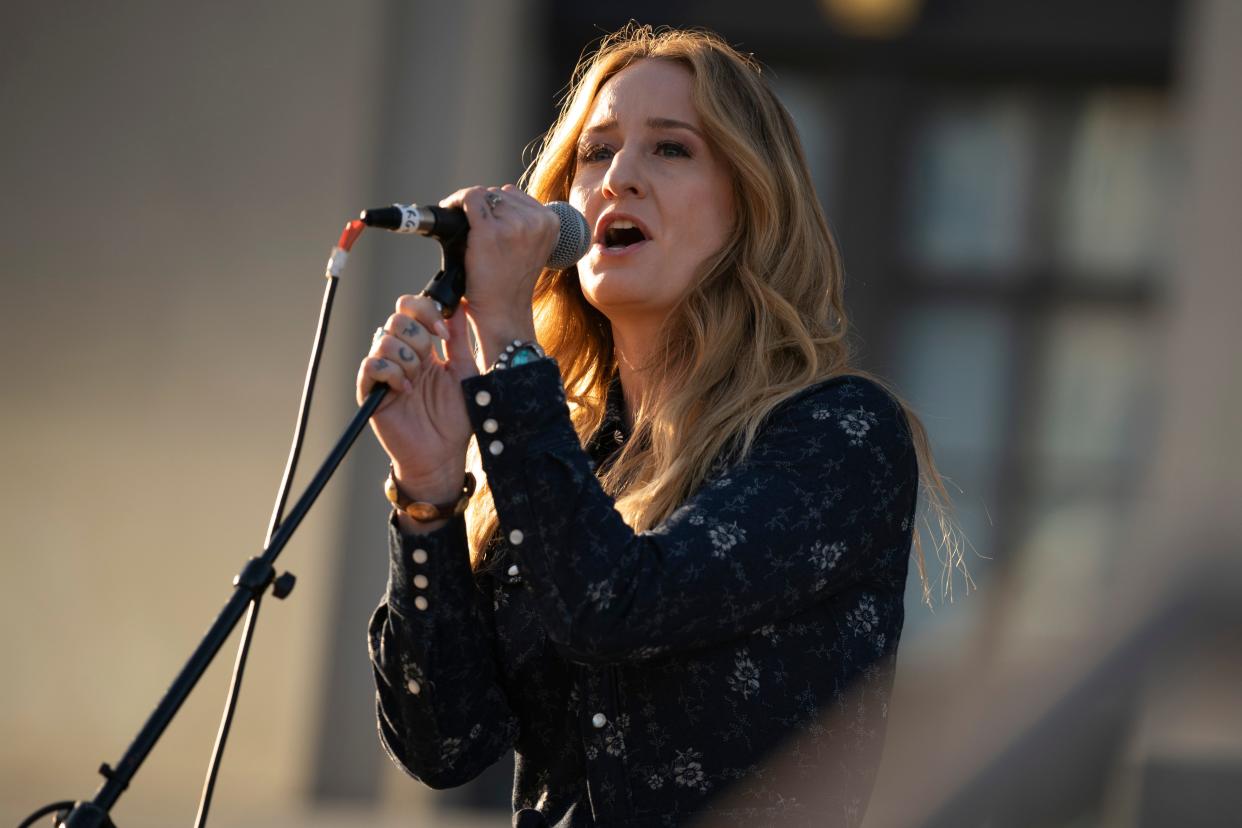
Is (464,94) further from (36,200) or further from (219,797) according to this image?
(219,797)

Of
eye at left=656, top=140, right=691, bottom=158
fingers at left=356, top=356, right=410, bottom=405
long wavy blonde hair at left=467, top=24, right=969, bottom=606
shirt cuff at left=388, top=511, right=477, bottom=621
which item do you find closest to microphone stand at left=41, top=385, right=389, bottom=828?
fingers at left=356, top=356, right=410, bottom=405

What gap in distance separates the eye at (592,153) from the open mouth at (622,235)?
0.16 m

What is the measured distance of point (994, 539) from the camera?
262 inches

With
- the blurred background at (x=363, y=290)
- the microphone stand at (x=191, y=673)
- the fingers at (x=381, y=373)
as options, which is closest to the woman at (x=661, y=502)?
the fingers at (x=381, y=373)

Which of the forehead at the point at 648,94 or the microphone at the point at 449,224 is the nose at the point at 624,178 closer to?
the forehead at the point at 648,94

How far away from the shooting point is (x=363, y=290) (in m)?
6.18

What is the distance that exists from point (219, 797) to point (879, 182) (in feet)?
11.3

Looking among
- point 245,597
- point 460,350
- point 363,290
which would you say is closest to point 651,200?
point 460,350

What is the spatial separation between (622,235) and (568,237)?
0.29m

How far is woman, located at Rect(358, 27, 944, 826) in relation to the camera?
1.92 meters

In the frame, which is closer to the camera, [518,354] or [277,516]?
[277,516]

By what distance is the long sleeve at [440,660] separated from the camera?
2.15m

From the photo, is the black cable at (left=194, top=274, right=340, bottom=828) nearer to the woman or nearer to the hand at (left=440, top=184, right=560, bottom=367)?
the woman

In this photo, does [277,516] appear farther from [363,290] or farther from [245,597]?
[363,290]
